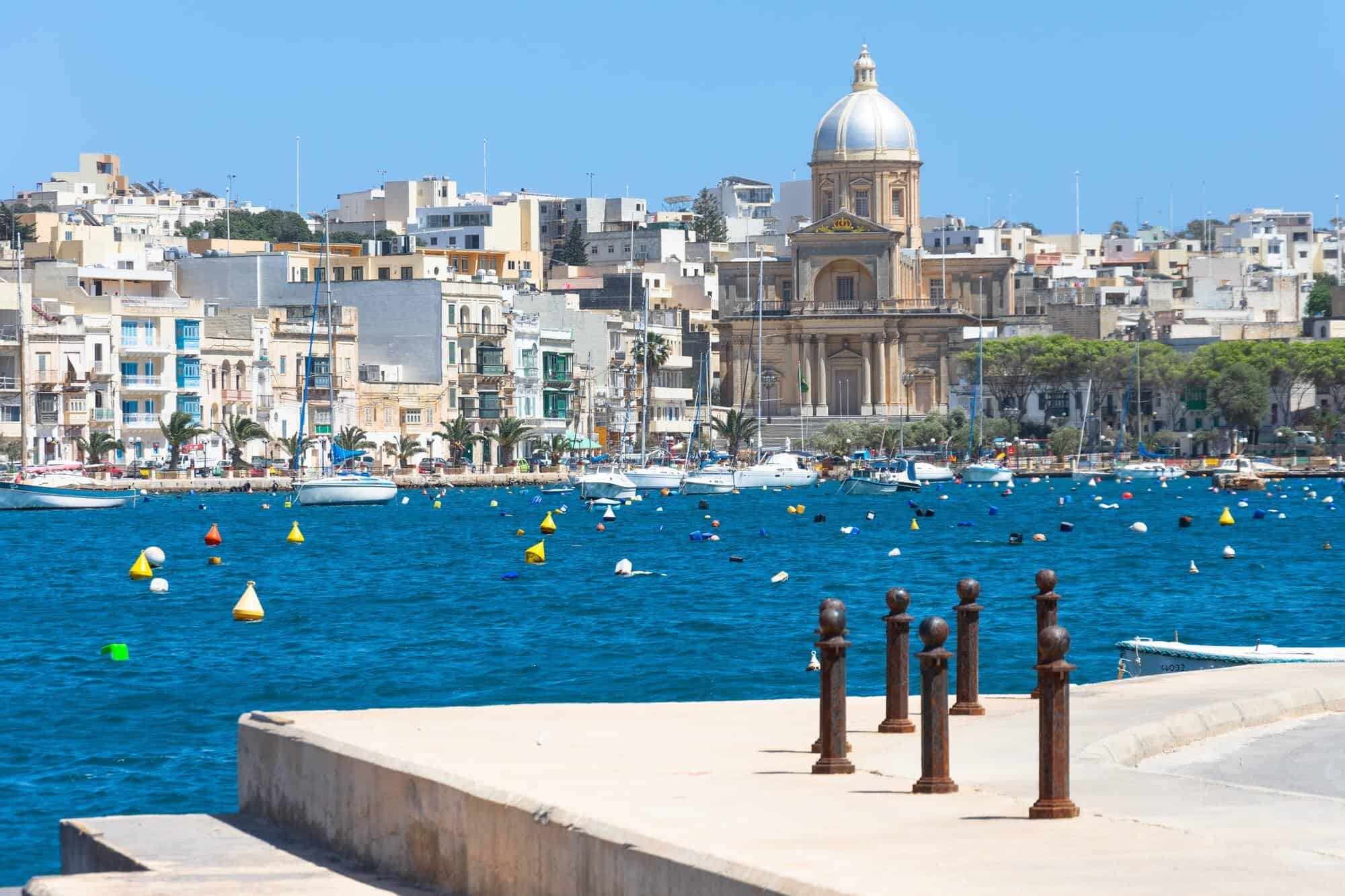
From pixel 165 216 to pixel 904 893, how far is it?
170837mm

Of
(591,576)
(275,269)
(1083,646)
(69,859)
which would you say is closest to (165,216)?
(275,269)

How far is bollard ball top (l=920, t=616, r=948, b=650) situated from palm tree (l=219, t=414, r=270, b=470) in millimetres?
81218

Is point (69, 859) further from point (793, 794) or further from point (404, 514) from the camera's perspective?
point (404, 514)

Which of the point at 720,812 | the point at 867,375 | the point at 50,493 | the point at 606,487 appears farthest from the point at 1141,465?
the point at 720,812

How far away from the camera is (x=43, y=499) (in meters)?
73.2

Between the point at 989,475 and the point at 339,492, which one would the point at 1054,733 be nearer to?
the point at 339,492

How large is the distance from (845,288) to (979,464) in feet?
94.6

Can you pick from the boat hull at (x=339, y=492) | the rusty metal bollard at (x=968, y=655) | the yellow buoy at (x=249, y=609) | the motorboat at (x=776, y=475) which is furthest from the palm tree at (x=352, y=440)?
the rusty metal bollard at (x=968, y=655)

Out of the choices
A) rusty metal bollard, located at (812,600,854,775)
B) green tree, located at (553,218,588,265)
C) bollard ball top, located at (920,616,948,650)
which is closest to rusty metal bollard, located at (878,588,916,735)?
rusty metal bollard, located at (812,600,854,775)

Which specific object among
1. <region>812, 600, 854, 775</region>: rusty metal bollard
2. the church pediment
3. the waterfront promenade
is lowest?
the waterfront promenade

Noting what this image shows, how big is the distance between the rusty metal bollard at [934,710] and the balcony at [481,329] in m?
94.3

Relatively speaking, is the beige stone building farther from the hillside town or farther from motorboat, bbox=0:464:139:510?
motorboat, bbox=0:464:139:510

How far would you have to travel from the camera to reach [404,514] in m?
74.2

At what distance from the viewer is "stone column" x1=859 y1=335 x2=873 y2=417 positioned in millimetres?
132125
